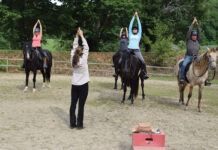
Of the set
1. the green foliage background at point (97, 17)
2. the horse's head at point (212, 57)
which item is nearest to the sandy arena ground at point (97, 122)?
the horse's head at point (212, 57)

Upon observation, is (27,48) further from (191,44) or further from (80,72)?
(191,44)

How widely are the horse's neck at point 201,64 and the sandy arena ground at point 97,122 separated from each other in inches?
61.9

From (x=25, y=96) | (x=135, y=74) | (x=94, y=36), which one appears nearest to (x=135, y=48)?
(x=135, y=74)

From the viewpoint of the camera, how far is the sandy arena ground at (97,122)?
5.72 meters

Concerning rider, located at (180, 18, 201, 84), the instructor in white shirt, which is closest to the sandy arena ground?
the instructor in white shirt

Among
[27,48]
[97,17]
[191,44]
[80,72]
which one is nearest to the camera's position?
[80,72]

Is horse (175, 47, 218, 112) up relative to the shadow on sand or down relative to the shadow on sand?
up

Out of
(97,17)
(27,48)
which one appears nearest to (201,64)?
(27,48)

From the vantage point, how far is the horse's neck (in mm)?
9125

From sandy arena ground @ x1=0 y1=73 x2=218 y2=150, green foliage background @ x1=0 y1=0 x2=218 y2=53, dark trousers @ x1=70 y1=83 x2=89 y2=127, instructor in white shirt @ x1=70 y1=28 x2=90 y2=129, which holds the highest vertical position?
green foliage background @ x1=0 y1=0 x2=218 y2=53

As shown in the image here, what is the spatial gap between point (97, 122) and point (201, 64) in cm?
442

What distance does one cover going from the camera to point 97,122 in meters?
7.57

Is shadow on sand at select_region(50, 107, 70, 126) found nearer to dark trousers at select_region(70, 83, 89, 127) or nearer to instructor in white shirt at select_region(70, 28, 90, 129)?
dark trousers at select_region(70, 83, 89, 127)

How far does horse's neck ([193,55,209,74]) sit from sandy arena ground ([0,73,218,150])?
1572 mm
